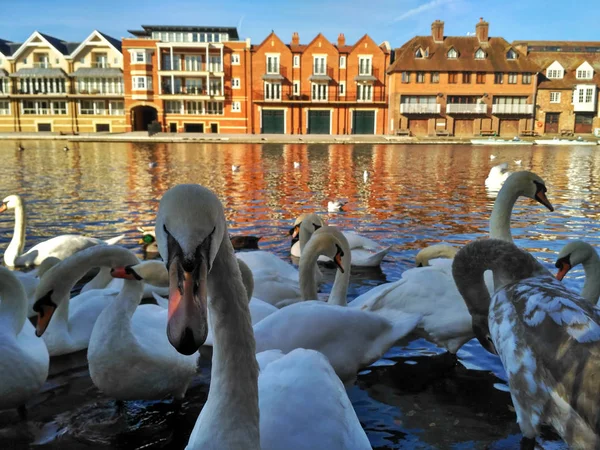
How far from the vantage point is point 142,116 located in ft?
195

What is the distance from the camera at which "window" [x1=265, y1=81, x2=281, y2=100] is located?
56.5 m

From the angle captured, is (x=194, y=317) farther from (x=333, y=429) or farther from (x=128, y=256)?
(x=128, y=256)

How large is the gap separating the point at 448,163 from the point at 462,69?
32163 millimetres

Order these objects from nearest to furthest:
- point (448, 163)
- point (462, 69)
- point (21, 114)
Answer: point (448, 163)
point (462, 69)
point (21, 114)

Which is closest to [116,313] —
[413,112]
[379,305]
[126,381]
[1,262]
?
[126,381]

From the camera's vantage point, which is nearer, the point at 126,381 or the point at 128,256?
the point at 126,381

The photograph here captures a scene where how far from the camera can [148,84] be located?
56125 millimetres

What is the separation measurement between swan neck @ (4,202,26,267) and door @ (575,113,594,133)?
62613mm

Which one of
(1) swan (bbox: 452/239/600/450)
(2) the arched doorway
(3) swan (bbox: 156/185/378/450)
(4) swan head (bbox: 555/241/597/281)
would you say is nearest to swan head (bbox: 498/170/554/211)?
(4) swan head (bbox: 555/241/597/281)

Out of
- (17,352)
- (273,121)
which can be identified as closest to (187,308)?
(17,352)

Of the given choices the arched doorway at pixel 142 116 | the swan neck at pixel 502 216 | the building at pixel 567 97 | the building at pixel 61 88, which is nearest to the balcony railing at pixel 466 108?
the building at pixel 567 97

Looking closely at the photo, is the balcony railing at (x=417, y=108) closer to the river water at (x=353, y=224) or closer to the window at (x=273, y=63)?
the window at (x=273, y=63)

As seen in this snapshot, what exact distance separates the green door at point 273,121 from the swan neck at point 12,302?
5471cm

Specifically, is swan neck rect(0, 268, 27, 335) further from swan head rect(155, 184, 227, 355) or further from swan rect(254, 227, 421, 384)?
swan head rect(155, 184, 227, 355)
